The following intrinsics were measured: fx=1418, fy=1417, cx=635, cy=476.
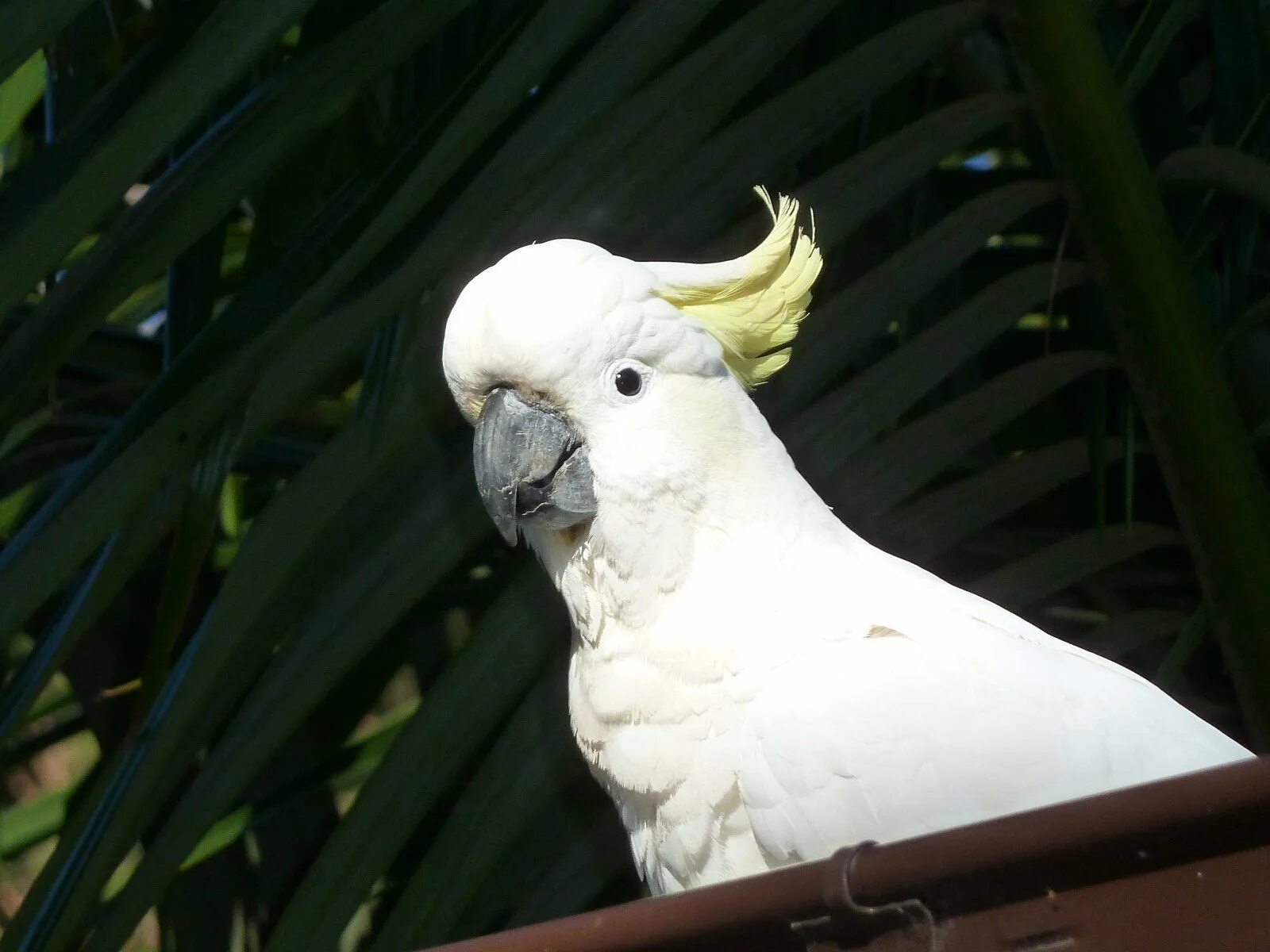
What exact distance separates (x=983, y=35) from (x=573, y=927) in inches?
57.0

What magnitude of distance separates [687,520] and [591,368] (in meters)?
0.18

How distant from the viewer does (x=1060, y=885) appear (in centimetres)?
65

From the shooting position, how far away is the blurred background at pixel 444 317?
48.1 inches

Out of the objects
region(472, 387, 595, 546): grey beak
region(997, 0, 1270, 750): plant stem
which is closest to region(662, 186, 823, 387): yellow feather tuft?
region(472, 387, 595, 546): grey beak

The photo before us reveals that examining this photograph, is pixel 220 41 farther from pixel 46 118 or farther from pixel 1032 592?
pixel 1032 592

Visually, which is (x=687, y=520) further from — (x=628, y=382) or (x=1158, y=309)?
(x=1158, y=309)

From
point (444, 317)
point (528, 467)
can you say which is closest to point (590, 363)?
point (528, 467)

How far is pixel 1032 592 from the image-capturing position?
1.61m

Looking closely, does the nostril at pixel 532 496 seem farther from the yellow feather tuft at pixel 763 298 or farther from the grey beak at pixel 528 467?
the yellow feather tuft at pixel 763 298

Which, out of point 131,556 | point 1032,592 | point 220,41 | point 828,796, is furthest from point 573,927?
point 1032,592

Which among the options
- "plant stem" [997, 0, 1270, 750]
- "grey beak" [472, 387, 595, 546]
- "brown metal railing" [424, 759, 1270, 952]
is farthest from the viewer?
"plant stem" [997, 0, 1270, 750]

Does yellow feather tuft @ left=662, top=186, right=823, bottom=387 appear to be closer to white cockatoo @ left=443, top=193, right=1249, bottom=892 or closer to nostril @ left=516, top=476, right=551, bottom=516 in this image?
white cockatoo @ left=443, top=193, right=1249, bottom=892

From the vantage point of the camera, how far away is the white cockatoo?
1.23m

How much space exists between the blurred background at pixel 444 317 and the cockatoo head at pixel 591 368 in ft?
0.15
